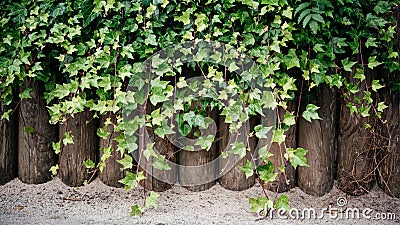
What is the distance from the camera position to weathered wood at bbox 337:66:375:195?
3.04 metres

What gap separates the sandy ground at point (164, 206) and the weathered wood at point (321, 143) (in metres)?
0.07

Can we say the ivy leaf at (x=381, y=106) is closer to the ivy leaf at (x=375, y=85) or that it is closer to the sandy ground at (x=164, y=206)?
the ivy leaf at (x=375, y=85)

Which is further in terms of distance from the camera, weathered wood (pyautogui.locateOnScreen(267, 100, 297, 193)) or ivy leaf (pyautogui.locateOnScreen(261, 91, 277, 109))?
weathered wood (pyautogui.locateOnScreen(267, 100, 297, 193))

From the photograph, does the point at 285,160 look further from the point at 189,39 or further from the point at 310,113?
the point at 189,39

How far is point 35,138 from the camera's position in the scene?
3088 millimetres

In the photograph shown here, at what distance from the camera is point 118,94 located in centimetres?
271

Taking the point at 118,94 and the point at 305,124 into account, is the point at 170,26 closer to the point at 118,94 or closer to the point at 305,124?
the point at 118,94

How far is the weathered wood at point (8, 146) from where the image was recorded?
10.2 ft

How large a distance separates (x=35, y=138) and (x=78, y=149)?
0.25 m

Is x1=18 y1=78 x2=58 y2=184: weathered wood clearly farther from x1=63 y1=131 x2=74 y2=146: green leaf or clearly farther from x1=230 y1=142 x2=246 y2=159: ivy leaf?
x1=230 y1=142 x2=246 y2=159: ivy leaf

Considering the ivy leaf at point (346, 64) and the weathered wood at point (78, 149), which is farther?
the weathered wood at point (78, 149)

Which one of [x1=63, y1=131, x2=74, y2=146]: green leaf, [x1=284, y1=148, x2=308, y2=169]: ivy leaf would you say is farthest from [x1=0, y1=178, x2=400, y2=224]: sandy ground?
[x1=284, y1=148, x2=308, y2=169]: ivy leaf

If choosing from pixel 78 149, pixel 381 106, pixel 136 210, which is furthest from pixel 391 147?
pixel 78 149

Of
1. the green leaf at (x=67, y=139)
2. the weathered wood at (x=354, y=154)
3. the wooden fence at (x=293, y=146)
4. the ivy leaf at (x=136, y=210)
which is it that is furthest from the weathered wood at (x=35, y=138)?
the weathered wood at (x=354, y=154)
